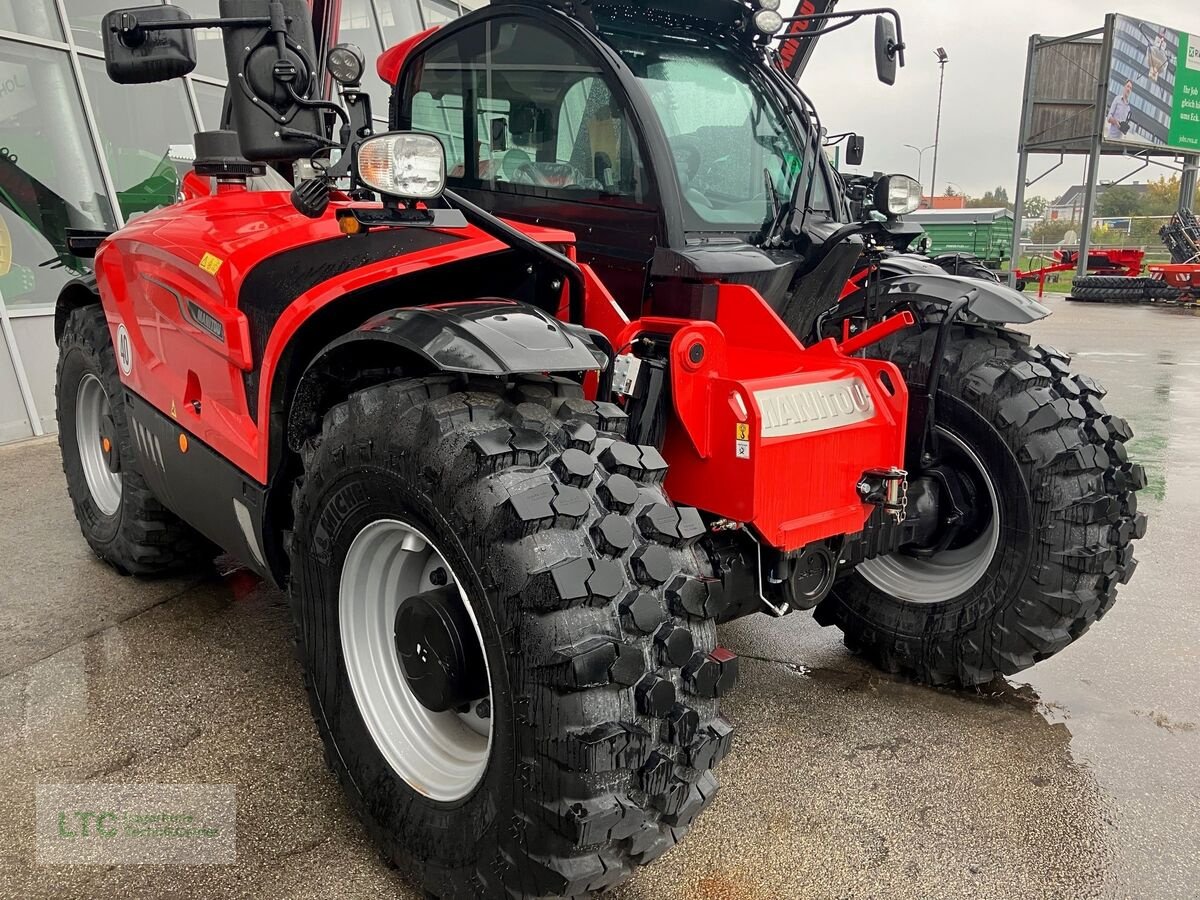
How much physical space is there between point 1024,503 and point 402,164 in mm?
2161

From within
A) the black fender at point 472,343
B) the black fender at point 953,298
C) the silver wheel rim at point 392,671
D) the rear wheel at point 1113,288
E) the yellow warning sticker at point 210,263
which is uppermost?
the yellow warning sticker at point 210,263

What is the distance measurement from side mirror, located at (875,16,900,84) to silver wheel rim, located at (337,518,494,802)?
2386mm

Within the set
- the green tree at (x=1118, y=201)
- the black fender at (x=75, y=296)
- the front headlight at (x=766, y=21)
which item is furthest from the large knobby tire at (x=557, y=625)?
the green tree at (x=1118, y=201)

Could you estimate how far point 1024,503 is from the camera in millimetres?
3047

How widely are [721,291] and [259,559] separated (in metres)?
1.58

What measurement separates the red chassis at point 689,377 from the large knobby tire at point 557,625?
1.26 ft

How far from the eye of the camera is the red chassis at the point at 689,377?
2.43 meters

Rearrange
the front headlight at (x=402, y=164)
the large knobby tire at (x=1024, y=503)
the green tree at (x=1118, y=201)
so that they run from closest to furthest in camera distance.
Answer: the front headlight at (x=402, y=164) < the large knobby tire at (x=1024, y=503) < the green tree at (x=1118, y=201)

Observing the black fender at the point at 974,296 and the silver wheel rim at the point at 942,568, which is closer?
the black fender at the point at 974,296

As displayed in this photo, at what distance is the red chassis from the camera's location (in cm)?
243

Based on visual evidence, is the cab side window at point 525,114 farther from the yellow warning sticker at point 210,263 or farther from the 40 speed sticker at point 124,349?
the 40 speed sticker at point 124,349

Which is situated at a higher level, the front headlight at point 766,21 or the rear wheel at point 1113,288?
the front headlight at point 766,21

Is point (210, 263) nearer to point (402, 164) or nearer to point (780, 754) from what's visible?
point (402, 164)

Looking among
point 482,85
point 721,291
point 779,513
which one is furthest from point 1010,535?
point 482,85
